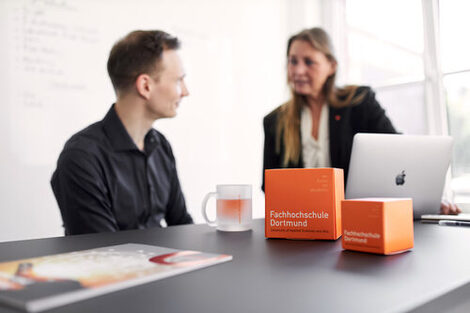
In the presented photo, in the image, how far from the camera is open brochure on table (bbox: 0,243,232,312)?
→ 432 mm

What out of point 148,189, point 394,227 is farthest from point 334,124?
point 394,227

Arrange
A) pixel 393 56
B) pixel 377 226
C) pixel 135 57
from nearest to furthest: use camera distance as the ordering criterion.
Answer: pixel 377 226
pixel 135 57
pixel 393 56

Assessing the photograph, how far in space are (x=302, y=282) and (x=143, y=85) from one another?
165cm

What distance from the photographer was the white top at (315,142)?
8.86 feet

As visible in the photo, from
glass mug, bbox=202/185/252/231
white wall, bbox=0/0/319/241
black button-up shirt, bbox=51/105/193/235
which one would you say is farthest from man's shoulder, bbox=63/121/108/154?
glass mug, bbox=202/185/252/231

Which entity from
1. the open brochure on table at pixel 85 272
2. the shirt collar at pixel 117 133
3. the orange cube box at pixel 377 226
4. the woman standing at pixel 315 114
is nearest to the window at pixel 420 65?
the woman standing at pixel 315 114

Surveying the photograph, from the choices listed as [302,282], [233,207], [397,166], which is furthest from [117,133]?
[302,282]

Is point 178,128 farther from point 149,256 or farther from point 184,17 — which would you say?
point 149,256

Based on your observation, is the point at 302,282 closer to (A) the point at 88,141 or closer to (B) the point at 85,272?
(B) the point at 85,272

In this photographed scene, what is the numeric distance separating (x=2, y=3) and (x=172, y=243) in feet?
6.32

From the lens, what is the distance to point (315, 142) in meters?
2.74

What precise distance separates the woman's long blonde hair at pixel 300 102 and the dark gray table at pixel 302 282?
5.93 feet

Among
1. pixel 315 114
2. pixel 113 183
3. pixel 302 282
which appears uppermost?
pixel 315 114

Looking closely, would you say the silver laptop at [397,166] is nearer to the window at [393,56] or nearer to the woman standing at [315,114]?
the woman standing at [315,114]
